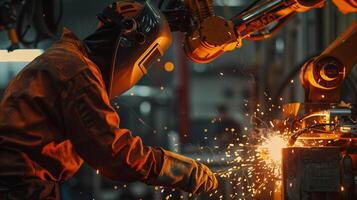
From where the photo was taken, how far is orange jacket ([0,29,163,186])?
112 inches

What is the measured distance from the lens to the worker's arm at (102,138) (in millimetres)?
2850

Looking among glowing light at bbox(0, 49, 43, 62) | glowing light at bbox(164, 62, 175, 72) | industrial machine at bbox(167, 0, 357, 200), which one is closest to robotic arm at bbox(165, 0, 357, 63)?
industrial machine at bbox(167, 0, 357, 200)

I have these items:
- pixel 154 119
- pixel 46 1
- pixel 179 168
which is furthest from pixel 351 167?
pixel 154 119

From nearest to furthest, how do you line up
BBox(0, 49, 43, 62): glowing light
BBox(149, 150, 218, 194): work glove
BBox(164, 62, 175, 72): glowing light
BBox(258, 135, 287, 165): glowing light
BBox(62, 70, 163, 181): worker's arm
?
BBox(62, 70, 163, 181): worker's arm
BBox(149, 150, 218, 194): work glove
BBox(258, 135, 287, 165): glowing light
BBox(0, 49, 43, 62): glowing light
BBox(164, 62, 175, 72): glowing light

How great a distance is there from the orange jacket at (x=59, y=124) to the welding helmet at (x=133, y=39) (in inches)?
9.1

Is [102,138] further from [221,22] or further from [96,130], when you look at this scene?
[221,22]

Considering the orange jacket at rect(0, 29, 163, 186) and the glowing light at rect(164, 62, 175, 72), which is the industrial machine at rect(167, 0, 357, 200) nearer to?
the orange jacket at rect(0, 29, 163, 186)

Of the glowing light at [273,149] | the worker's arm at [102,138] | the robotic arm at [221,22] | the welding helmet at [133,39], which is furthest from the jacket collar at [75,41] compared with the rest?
the glowing light at [273,149]

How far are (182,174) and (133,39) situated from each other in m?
0.66

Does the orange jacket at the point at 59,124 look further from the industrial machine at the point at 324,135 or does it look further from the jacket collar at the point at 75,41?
the industrial machine at the point at 324,135

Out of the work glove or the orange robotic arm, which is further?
the orange robotic arm

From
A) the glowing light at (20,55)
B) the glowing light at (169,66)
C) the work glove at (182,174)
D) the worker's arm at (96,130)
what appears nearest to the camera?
the worker's arm at (96,130)

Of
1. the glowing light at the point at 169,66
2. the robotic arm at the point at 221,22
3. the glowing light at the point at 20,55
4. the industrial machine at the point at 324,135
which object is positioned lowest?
the glowing light at the point at 169,66

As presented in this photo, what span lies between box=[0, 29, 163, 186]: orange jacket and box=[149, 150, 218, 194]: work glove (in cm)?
14
